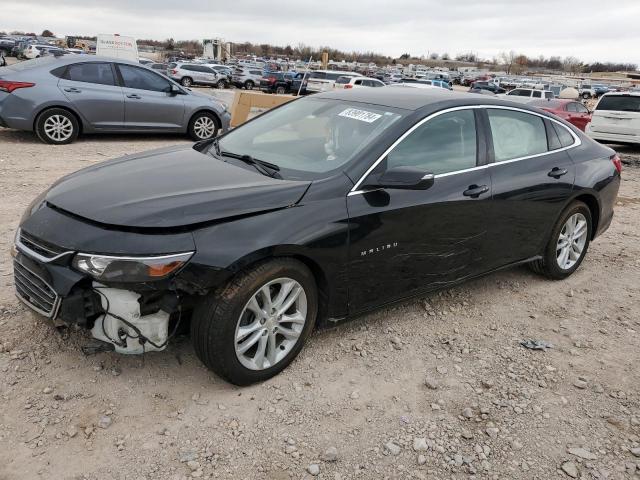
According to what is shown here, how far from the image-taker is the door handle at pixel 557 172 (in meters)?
4.44

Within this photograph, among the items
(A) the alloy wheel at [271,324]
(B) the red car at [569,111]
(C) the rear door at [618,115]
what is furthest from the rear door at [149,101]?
(B) the red car at [569,111]

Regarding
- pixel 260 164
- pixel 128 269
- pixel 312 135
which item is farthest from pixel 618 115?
pixel 128 269

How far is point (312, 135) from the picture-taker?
3787mm

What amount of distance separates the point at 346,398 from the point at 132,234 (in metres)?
1.45

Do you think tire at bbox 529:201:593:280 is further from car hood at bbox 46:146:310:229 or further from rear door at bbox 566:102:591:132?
rear door at bbox 566:102:591:132

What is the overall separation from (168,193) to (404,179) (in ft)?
4.32

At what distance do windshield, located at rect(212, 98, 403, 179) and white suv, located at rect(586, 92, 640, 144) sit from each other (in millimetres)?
12277

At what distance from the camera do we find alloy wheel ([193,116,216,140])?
11.1 metres

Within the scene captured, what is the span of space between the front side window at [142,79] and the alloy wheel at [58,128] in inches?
50.0

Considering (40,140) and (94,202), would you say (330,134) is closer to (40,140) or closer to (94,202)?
(94,202)

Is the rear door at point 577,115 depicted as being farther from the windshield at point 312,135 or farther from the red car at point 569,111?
the windshield at point 312,135

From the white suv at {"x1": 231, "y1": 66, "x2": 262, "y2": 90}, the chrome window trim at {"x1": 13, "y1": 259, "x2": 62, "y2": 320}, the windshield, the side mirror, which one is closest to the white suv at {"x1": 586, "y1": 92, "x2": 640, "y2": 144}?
the windshield

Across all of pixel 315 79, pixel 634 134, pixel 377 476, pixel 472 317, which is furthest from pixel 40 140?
pixel 315 79

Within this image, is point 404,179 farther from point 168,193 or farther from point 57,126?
point 57,126
